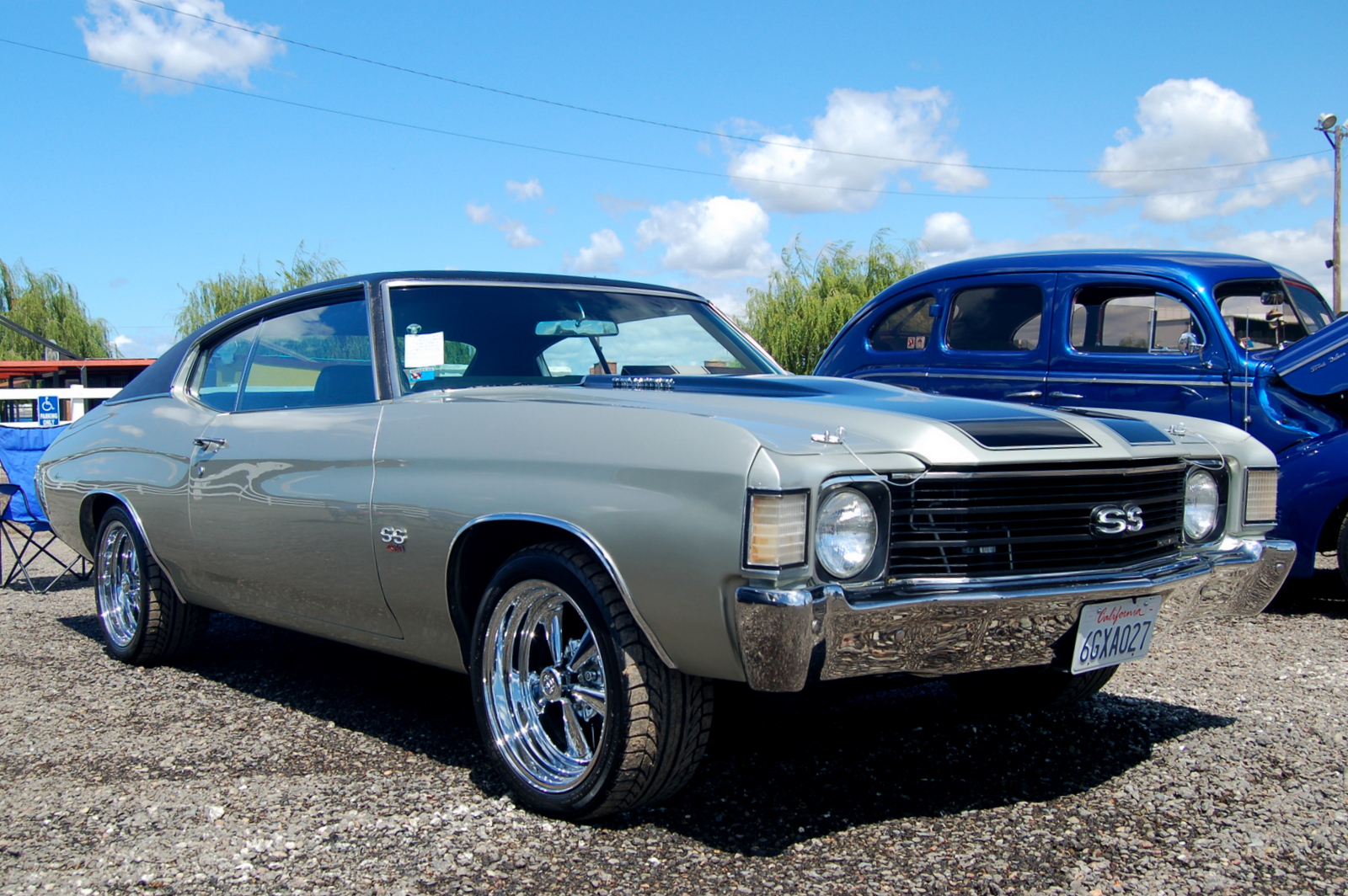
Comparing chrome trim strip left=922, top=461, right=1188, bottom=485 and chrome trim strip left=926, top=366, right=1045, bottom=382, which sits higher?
chrome trim strip left=926, top=366, right=1045, bottom=382

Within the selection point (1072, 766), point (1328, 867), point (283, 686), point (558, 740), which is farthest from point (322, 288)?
point (1328, 867)

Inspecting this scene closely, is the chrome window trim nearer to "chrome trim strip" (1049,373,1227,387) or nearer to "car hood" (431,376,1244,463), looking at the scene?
"car hood" (431,376,1244,463)

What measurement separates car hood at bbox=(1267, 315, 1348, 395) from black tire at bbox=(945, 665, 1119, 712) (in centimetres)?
299

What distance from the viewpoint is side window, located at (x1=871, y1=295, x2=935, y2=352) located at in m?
7.57

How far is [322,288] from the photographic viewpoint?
163 inches

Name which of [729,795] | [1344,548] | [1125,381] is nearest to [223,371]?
[729,795]

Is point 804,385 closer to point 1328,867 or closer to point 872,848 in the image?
point 872,848

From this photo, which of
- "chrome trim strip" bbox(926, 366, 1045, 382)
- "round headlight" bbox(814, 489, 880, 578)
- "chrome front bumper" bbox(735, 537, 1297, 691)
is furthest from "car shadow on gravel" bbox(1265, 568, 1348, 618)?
"round headlight" bbox(814, 489, 880, 578)

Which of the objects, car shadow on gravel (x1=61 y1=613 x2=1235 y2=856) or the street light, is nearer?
car shadow on gravel (x1=61 y1=613 x2=1235 y2=856)

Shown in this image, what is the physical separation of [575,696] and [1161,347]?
4.75m

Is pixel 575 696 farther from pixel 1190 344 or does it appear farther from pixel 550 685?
pixel 1190 344

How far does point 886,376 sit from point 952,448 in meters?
5.14

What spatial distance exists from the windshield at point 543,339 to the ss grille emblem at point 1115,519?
1628mm

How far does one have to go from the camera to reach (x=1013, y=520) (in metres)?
2.73
